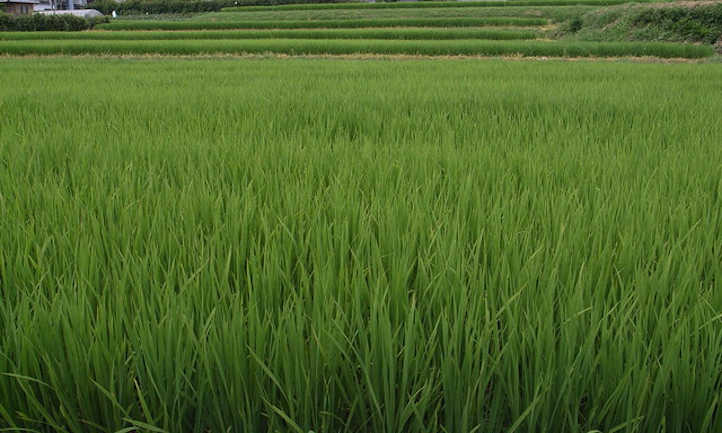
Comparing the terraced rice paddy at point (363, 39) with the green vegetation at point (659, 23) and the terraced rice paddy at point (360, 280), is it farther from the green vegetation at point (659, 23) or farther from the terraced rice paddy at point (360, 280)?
the terraced rice paddy at point (360, 280)

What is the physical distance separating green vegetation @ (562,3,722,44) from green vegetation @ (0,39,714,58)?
129 cm

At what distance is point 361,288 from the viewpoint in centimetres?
76

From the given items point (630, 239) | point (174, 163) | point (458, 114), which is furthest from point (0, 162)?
point (458, 114)

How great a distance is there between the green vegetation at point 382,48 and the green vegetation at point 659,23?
1.29 m

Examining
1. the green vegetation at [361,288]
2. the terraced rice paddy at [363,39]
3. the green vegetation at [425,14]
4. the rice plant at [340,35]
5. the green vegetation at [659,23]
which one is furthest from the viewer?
the green vegetation at [425,14]

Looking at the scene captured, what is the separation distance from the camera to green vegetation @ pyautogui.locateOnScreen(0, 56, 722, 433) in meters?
0.60

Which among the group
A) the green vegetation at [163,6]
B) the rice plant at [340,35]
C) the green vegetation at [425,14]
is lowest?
the rice plant at [340,35]

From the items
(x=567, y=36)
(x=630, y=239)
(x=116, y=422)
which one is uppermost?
(x=567, y=36)

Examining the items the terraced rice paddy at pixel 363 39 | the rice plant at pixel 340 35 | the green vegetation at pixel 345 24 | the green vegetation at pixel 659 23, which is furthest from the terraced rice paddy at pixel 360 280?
the green vegetation at pixel 345 24

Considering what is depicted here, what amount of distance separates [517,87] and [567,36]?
503 inches

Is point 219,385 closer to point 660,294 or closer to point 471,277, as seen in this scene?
point 471,277

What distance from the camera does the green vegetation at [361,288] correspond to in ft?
1.98

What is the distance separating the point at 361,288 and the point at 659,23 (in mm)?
14927

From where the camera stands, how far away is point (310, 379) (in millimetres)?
609
